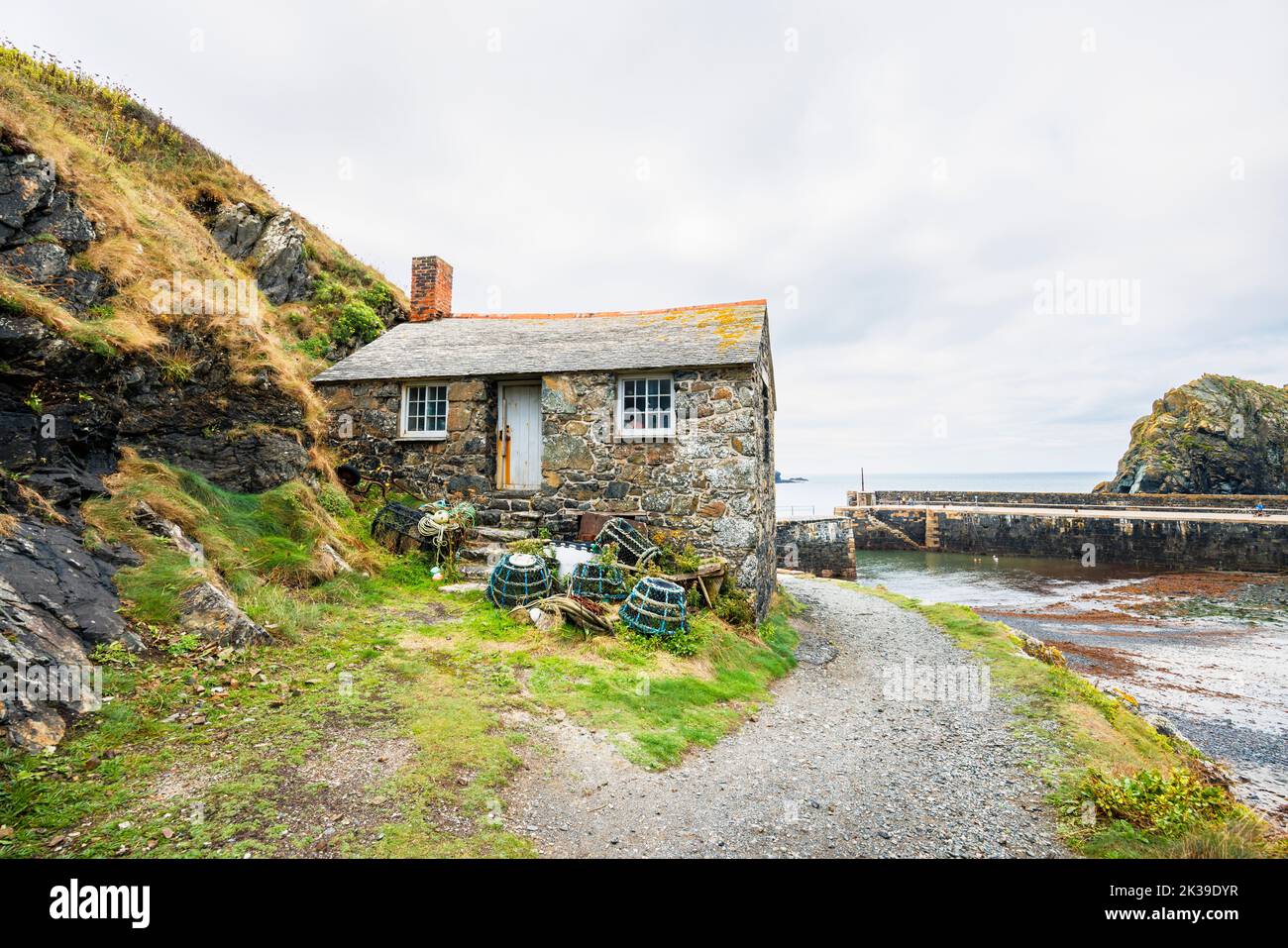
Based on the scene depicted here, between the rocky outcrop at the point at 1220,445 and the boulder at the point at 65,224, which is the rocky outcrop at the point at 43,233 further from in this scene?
the rocky outcrop at the point at 1220,445

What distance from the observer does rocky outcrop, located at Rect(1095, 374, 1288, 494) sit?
41.2 m

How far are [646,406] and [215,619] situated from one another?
8250 mm

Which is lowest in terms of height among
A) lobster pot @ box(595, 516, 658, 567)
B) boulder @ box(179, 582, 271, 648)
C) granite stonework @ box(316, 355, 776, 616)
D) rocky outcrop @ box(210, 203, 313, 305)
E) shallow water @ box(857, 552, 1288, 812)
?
shallow water @ box(857, 552, 1288, 812)

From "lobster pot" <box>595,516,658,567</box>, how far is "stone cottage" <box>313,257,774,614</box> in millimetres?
522

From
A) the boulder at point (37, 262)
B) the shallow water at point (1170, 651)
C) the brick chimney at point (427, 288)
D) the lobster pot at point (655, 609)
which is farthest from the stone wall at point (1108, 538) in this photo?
the boulder at point (37, 262)

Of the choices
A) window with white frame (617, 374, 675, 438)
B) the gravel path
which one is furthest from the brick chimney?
the gravel path

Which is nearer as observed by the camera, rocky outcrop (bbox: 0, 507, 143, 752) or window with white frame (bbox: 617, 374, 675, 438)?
rocky outcrop (bbox: 0, 507, 143, 752)

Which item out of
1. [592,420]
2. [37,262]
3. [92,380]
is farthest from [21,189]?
[592,420]

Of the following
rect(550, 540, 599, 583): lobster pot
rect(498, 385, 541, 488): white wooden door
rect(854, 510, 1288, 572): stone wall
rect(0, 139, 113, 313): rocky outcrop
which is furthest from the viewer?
rect(854, 510, 1288, 572): stone wall

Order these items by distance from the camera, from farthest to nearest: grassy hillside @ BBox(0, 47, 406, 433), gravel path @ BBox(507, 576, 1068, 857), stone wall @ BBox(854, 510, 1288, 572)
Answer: stone wall @ BBox(854, 510, 1288, 572) < grassy hillside @ BBox(0, 47, 406, 433) < gravel path @ BBox(507, 576, 1068, 857)

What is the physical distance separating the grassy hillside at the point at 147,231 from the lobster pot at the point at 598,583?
6.34 m

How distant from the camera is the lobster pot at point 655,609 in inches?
354

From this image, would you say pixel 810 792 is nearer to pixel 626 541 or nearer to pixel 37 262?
pixel 626 541

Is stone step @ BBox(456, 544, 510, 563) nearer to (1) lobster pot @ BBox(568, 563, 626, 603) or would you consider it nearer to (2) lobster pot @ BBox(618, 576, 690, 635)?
(1) lobster pot @ BBox(568, 563, 626, 603)
